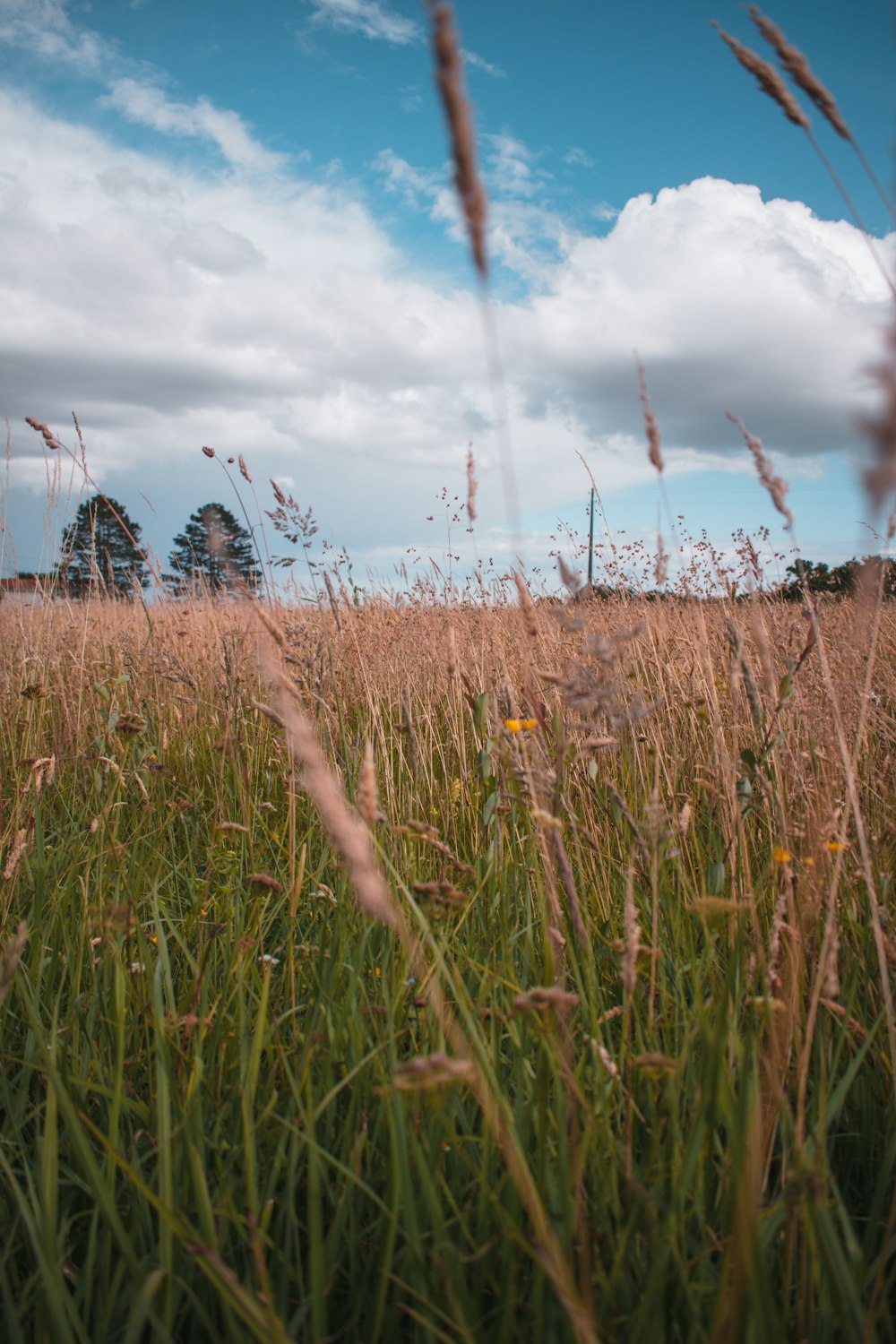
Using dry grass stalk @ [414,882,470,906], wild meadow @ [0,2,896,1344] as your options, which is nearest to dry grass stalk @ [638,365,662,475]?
wild meadow @ [0,2,896,1344]

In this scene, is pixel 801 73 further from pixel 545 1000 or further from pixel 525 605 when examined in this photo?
pixel 545 1000

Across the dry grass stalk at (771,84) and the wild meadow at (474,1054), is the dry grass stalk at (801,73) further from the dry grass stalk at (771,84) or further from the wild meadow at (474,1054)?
the wild meadow at (474,1054)

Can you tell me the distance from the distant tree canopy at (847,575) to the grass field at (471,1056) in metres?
0.07

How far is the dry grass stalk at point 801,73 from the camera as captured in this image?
3.04 feet

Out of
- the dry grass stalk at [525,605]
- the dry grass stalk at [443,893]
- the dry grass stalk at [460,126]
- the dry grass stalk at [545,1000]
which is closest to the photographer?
the dry grass stalk at [460,126]

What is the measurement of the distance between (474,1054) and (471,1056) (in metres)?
0.03

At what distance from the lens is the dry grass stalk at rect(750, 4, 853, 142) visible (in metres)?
0.93

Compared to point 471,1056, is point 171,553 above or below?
above

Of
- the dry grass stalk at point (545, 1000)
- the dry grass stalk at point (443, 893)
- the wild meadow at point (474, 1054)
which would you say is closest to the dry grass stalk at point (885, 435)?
the wild meadow at point (474, 1054)

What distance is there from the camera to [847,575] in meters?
5.58

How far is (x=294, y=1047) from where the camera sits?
3.85 ft

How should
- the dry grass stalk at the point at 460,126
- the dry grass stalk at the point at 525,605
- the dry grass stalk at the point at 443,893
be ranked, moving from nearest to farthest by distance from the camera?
1. the dry grass stalk at the point at 460,126
2. the dry grass stalk at the point at 525,605
3. the dry grass stalk at the point at 443,893

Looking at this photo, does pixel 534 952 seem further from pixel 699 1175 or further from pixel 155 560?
pixel 155 560

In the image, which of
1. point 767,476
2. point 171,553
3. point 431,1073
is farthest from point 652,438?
point 171,553
